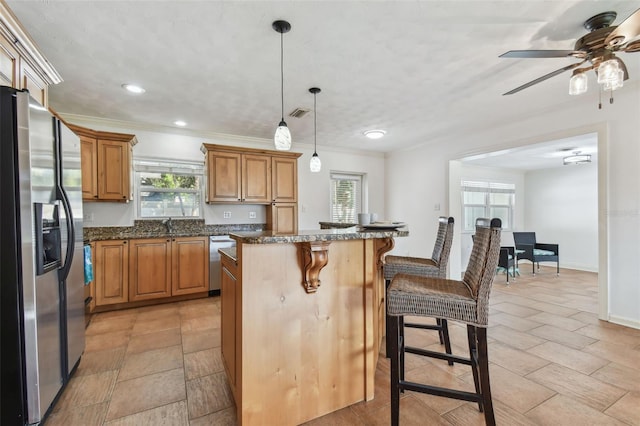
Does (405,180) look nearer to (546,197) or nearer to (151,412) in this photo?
(546,197)

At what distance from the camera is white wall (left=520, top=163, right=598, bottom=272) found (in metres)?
6.20

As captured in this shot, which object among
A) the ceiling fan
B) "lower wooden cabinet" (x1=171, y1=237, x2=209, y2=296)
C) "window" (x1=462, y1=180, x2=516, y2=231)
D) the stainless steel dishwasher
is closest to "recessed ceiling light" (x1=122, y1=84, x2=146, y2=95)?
"lower wooden cabinet" (x1=171, y1=237, x2=209, y2=296)

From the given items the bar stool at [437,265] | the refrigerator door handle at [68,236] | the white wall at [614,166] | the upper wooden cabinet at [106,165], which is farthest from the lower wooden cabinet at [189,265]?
the white wall at [614,166]

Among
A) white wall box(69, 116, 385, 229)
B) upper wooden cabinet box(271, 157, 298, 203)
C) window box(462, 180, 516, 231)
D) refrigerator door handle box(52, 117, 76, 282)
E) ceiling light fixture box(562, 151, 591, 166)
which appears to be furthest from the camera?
window box(462, 180, 516, 231)

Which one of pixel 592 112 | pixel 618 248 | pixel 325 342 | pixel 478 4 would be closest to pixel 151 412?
pixel 325 342

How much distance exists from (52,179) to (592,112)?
501 cm

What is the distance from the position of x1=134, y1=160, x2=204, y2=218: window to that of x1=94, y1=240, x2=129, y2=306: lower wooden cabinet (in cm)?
79

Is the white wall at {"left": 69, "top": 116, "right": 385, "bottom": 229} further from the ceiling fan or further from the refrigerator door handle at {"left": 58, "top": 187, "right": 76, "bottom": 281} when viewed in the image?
the ceiling fan

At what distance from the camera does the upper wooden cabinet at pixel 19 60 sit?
1.58 meters

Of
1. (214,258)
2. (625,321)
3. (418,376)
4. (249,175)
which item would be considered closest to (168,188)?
(249,175)

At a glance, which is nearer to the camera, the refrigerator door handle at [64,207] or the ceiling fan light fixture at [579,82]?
the refrigerator door handle at [64,207]

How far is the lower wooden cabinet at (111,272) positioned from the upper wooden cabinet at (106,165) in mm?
647

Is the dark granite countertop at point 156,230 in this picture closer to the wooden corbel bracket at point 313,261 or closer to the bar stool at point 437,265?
the bar stool at point 437,265

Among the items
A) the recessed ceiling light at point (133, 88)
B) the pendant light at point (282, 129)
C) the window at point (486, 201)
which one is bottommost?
the window at point (486, 201)
